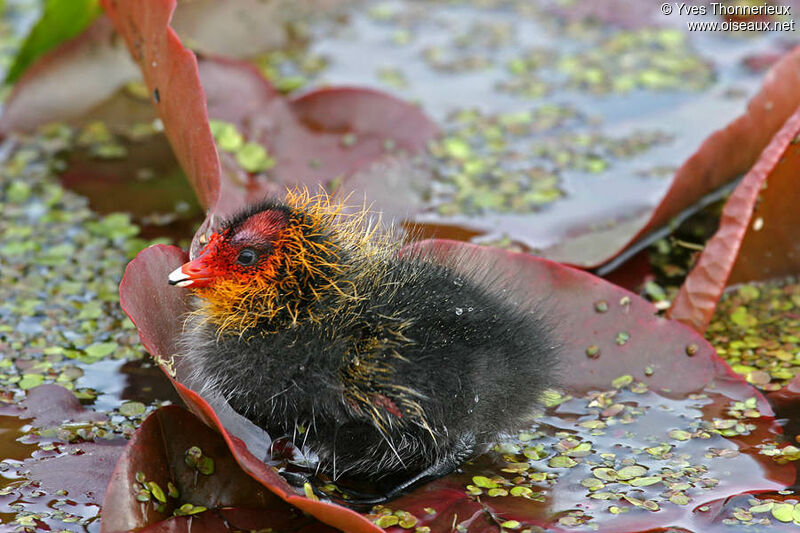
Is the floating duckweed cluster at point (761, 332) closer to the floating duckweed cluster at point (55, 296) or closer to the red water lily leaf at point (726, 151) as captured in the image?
the red water lily leaf at point (726, 151)

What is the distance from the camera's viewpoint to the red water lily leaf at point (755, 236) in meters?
3.23

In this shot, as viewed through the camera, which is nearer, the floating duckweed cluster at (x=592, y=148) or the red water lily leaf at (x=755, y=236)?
the red water lily leaf at (x=755, y=236)

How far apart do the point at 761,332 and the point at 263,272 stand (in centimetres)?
175

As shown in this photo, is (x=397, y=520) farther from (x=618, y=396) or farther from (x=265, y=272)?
(x=618, y=396)

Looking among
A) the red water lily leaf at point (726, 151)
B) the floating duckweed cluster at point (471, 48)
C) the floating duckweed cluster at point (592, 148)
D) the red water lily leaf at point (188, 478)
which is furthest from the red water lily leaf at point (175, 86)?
the floating duckweed cluster at point (471, 48)

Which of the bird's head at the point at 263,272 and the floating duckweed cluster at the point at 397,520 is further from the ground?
the bird's head at the point at 263,272

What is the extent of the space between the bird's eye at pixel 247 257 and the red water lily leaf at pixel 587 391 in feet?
0.86

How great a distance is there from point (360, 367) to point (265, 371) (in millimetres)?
263

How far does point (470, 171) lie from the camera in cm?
450

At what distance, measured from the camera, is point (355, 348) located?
8.61 ft

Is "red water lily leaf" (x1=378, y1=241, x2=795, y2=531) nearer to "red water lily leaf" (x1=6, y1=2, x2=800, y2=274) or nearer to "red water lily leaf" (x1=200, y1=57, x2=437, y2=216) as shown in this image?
"red water lily leaf" (x1=6, y1=2, x2=800, y2=274)

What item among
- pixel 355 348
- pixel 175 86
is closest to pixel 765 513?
pixel 355 348

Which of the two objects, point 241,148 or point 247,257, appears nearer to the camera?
point 247,257

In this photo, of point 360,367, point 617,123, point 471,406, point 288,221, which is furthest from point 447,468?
point 617,123
